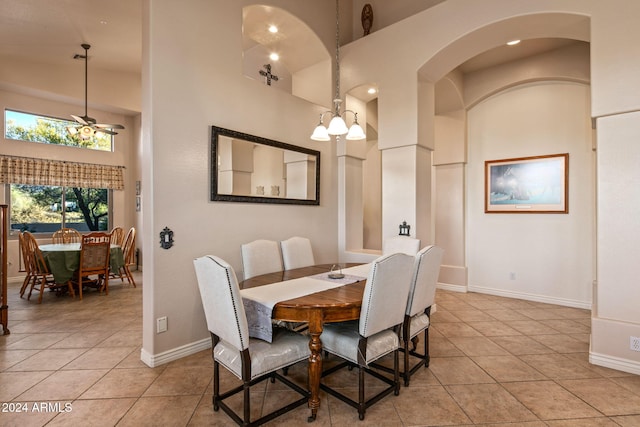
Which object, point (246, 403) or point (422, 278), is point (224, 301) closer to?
point (246, 403)

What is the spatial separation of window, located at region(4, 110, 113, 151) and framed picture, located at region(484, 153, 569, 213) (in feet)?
23.7

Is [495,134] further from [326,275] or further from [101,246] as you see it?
[101,246]

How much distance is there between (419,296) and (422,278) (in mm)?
137

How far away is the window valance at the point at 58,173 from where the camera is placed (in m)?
5.59

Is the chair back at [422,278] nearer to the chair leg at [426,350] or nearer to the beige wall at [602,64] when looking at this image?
the chair leg at [426,350]

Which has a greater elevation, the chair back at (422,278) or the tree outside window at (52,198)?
the tree outside window at (52,198)

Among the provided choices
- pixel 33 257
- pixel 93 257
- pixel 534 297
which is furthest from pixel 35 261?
pixel 534 297

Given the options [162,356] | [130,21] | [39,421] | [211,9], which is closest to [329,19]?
[211,9]

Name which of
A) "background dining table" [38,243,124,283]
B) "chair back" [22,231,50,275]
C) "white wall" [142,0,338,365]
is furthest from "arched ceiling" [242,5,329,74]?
"chair back" [22,231,50,275]

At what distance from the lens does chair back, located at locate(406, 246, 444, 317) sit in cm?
229

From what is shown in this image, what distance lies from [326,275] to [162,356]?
5.09ft

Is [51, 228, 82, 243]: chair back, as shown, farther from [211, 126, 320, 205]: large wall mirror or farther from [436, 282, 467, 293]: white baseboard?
[436, 282, 467, 293]: white baseboard

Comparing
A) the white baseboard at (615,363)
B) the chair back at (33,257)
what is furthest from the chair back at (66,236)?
the white baseboard at (615,363)

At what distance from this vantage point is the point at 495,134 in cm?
485
